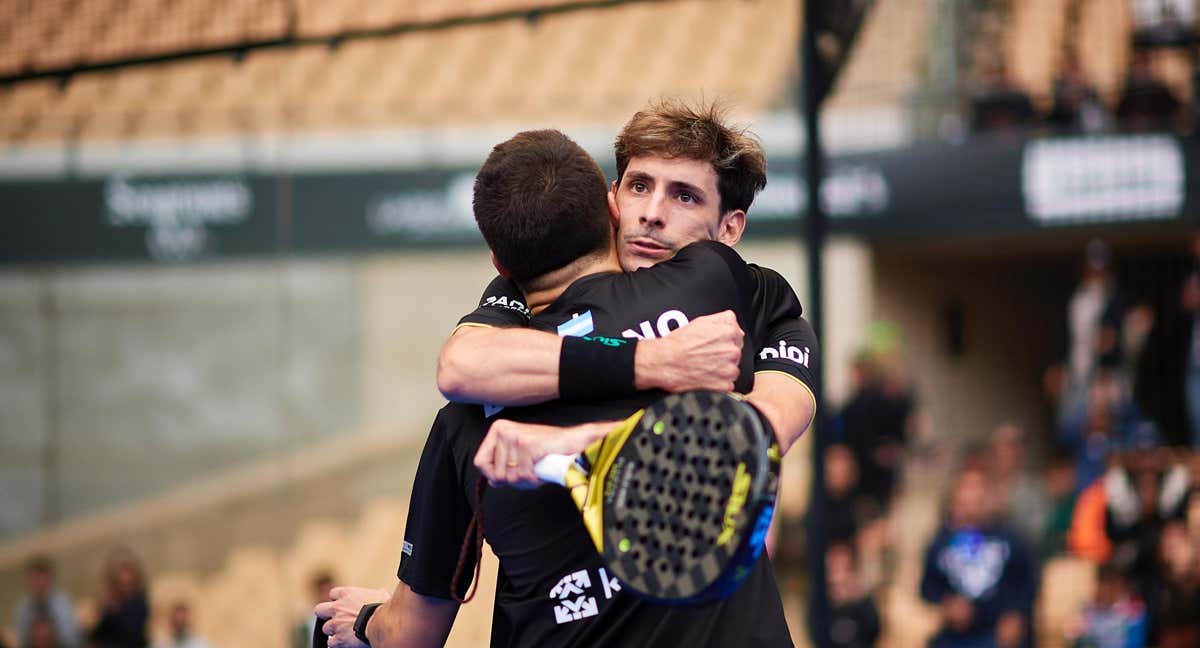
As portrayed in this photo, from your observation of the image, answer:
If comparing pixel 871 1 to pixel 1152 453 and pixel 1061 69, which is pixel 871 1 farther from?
pixel 1061 69

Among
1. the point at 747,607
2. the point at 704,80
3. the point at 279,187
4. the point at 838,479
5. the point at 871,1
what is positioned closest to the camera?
the point at 747,607

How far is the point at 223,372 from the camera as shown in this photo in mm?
13805

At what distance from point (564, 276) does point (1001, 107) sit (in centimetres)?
917

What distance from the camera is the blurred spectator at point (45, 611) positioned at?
11.1 metres

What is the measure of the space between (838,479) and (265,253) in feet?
18.6

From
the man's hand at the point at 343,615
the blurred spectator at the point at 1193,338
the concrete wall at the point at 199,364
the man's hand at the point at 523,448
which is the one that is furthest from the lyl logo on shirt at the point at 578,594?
the concrete wall at the point at 199,364

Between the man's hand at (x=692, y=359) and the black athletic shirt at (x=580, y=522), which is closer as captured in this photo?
the man's hand at (x=692, y=359)

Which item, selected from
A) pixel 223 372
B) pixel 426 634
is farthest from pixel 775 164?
pixel 426 634

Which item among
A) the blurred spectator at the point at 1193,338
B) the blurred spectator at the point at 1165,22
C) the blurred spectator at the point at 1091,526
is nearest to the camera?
the blurred spectator at the point at 1091,526

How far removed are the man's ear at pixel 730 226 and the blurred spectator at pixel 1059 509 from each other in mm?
6918

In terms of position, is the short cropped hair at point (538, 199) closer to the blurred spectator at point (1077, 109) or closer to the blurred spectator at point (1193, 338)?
the blurred spectator at point (1193, 338)

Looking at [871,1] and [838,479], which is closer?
[871,1]

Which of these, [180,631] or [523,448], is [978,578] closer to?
[180,631]

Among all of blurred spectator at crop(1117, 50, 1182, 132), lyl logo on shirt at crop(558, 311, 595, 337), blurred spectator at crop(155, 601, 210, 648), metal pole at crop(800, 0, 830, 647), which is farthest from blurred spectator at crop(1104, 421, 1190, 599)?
lyl logo on shirt at crop(558, 311, 595, 337)
